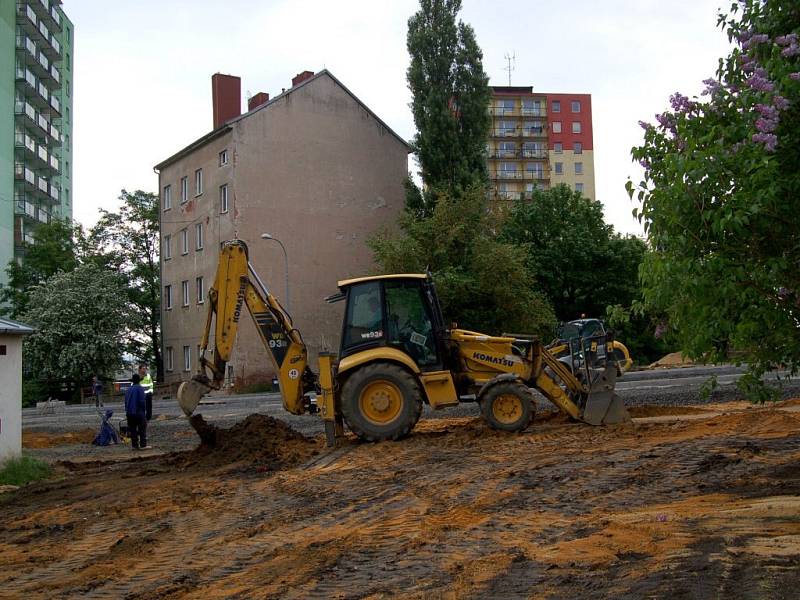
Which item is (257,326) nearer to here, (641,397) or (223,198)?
(641,397)

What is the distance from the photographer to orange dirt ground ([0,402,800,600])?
5949 millimetres

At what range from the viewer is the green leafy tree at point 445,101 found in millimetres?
48594

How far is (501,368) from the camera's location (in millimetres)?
14680

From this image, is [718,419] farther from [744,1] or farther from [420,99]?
[420,99]

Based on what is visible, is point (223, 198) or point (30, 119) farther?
point (30, 119)

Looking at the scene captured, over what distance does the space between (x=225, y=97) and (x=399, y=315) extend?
4148 cm

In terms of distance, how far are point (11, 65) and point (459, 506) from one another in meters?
67.4

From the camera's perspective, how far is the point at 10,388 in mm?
14164

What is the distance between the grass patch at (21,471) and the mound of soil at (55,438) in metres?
5.85

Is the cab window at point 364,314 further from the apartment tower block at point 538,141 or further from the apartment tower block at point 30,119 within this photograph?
the apartment tower block at point 538,141

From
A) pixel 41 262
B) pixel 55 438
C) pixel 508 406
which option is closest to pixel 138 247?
pixel 41 262

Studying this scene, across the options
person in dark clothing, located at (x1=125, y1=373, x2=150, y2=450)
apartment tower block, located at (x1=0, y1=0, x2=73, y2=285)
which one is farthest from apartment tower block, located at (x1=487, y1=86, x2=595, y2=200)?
person in dark clothing, located at (x1=125, y1=373, x2=150, y2=450)

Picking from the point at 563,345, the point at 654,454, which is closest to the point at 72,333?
the point at 563,345

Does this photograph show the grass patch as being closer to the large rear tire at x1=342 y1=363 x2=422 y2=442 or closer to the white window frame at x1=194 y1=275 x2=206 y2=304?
the large rear tire at x1=342 y1=363 x2=422 y2=442
